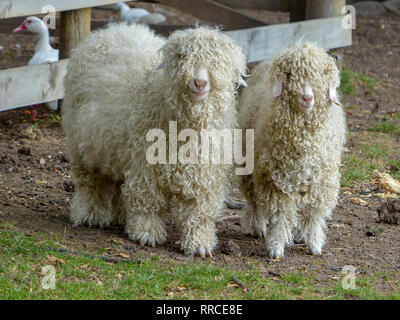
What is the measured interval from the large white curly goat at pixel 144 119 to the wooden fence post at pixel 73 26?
1816mm

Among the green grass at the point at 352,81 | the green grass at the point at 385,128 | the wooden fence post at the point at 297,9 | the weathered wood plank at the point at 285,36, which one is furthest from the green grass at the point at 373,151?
the wooden fence post at the point at 297,9

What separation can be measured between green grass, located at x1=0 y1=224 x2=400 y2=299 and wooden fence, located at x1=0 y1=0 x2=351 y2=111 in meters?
2.25

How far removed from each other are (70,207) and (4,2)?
1.98 m

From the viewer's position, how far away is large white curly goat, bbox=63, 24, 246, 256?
5.32 m

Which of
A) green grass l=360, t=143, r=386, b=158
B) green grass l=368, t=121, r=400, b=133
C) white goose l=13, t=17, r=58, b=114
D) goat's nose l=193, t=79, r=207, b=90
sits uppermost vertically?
white goose l=13, t=17, r=58, b=114

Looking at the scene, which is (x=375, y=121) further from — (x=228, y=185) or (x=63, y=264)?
(x=63, y=264)

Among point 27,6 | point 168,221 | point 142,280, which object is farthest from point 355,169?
point 27,6

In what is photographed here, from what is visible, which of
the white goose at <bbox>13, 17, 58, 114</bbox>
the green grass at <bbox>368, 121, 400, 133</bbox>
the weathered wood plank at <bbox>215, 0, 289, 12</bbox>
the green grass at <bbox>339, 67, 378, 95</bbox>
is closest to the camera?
the white goose at <bbox>13, 17, 58, 114</bbox>

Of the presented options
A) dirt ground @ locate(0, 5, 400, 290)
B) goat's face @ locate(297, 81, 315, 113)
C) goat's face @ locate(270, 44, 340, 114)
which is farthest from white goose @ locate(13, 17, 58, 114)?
goat's face @ locate(297, 81, 315, 113)

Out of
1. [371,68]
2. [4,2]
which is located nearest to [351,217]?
[4,2]

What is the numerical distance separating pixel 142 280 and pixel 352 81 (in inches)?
262

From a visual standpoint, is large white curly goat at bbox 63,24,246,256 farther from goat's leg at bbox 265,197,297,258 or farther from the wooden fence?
the wooden fence

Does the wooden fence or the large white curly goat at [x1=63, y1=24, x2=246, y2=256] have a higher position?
the wooden fence

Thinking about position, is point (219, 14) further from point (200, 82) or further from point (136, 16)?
point (200, 82)
